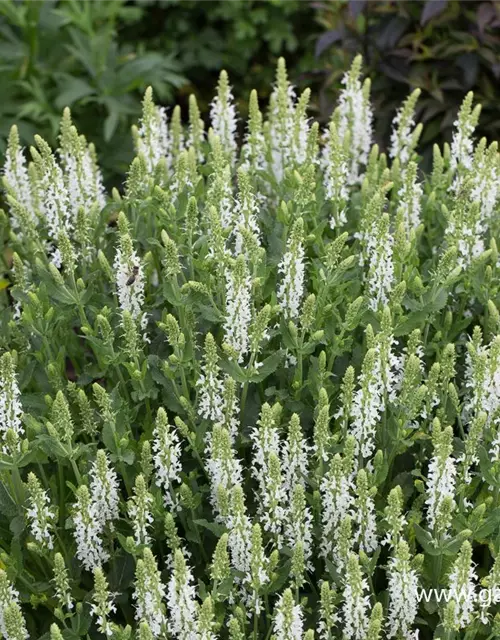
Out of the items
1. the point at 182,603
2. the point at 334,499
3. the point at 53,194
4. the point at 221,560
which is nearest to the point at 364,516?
the point at 334,499

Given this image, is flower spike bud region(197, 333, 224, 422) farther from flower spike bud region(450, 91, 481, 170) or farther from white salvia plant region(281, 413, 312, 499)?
flower spike bud region(450, 91, 481, 170)

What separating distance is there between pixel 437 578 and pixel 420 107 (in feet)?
10.4

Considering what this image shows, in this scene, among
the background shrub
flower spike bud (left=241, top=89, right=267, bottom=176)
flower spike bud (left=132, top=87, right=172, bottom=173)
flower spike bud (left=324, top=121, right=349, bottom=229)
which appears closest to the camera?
flower spike bud (left=324, top=121, right=349, bottom=229)

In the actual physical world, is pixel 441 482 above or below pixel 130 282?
below

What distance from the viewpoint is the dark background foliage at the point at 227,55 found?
5.09 meters

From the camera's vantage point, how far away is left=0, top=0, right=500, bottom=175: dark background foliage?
5.09m

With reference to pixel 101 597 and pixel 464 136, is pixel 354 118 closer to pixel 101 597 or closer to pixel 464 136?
pixel 464 136

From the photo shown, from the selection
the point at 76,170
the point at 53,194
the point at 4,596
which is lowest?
the point at 4,596

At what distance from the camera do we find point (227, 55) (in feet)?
24.0

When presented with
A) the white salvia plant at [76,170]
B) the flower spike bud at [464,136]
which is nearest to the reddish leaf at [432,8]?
the flower spike bud at [464,136]

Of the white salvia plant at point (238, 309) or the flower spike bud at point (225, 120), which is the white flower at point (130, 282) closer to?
the white salvia plant at point (238, 309)

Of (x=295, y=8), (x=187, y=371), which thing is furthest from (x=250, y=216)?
(x=295, y=8)

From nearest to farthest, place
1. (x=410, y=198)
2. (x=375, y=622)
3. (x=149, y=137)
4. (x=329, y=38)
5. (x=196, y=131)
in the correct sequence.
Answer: (x=375, y=622)
(x=410, y=198)
(x=149, y=137)
(x=196, y=131)
(x=329, y=38)

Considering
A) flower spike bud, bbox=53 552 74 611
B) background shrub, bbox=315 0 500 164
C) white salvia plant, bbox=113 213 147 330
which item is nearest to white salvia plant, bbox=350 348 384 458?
white salvia plant, bbox=113 213 147 330
